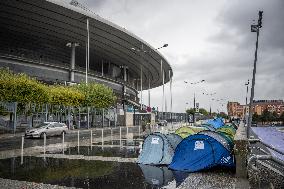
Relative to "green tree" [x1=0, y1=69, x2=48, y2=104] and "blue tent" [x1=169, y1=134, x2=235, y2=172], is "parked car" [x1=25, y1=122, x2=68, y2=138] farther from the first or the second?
"blue tent" [x1=169, y1=134, x2=235, y2=172]

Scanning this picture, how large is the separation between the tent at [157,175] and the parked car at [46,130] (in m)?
20.3

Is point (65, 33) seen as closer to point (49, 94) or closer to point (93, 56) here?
point (93, 56)

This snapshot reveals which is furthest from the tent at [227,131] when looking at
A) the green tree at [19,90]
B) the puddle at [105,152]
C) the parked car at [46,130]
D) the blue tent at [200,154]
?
the green tree at [19,90]

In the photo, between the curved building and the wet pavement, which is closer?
the wet pavement

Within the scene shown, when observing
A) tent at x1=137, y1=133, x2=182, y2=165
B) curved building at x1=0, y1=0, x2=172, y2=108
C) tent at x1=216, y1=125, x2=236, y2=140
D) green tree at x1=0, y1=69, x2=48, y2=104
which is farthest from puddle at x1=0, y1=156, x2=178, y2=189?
curved building at x1=0, y1=0, x2=172, y2=108

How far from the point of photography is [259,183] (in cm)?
1137

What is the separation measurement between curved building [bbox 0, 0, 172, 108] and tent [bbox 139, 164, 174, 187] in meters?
47.1

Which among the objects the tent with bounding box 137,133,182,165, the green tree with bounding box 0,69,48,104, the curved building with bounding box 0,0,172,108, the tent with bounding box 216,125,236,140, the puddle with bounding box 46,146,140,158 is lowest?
the puddle with bounding box 46,146,140,158

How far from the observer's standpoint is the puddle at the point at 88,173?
11.8 m

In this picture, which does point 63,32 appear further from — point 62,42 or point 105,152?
point 105,152

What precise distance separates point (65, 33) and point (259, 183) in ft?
203

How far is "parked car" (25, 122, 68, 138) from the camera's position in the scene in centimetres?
3325

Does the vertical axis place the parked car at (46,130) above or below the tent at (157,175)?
above

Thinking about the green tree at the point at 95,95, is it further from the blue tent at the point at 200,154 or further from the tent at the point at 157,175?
the blue tent at the point at 200,154
